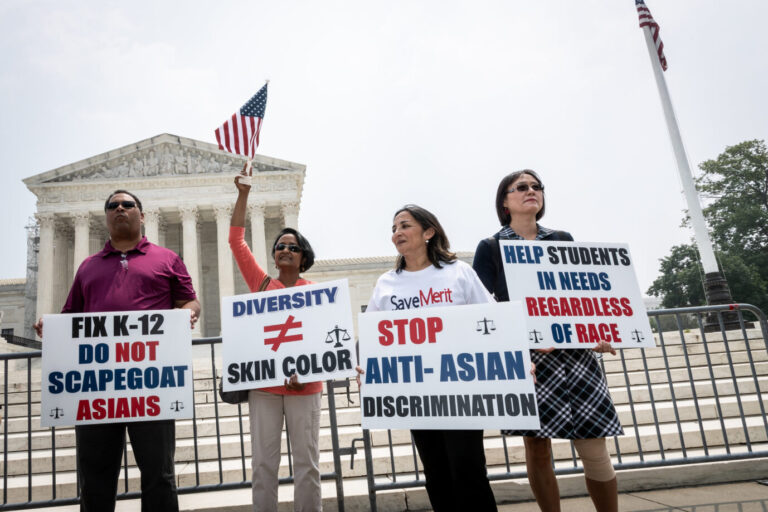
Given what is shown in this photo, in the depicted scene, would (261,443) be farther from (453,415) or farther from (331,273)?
(331,273)

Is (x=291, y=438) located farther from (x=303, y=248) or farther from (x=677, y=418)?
(x=677, y=418)

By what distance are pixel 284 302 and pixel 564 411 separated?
2.00 meters

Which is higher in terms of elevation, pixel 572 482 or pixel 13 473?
pixel 13 473

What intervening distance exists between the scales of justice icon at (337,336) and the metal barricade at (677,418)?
0.97 meters

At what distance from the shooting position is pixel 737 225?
138 ft

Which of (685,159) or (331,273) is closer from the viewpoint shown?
(685,159)

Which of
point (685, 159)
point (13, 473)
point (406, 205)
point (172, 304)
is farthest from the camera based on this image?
point (685, 159)

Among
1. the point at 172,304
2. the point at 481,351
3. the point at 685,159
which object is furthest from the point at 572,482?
the point at 685,159

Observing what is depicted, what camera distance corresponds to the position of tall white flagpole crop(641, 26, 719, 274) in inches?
502

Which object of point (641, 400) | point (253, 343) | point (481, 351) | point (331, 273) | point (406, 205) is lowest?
point (641, 400)

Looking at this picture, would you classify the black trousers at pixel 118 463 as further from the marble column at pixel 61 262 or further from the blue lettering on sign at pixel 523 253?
the marble column at pixel 61 262

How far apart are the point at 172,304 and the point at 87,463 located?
1.15 metres

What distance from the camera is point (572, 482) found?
4.30 metres

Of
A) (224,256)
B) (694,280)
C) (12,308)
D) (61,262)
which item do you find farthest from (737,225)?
(12,308)
